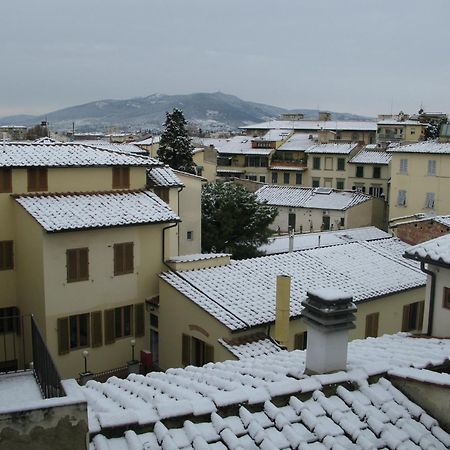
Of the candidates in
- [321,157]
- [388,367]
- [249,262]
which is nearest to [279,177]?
[321,157]

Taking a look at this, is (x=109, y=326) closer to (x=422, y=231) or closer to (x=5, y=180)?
(x=5, y=180)

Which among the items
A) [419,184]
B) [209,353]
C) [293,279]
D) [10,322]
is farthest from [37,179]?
[419,184]

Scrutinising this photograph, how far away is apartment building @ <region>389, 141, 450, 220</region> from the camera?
153ft

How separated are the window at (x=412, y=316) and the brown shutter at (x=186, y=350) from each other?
8277 mm

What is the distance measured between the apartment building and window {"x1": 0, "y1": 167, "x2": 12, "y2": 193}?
35.3 m

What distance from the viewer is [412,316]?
72.8ft

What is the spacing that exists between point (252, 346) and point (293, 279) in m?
4.34

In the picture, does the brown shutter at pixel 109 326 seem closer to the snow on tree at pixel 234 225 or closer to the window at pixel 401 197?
the snow on tree at pixel 234 225

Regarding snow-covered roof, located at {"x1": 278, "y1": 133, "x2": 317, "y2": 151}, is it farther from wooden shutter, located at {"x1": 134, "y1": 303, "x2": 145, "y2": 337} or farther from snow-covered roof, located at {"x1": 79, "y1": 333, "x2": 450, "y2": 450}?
snow-covered roof, located at {"x1": 79, "y1": 333, "x2": 450, "y2": 450}

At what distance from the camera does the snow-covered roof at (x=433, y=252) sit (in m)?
13.2

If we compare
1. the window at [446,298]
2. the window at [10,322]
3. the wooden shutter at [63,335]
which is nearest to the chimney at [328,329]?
the window at [446,298]

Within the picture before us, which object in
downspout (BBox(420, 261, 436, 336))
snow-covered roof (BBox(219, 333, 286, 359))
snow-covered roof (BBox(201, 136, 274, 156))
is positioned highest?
snow-covered roof (BBox(201, 136, 274, 156))

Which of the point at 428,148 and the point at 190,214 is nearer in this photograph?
the point at 190,214

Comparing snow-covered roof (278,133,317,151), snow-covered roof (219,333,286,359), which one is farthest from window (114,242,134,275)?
snow-covered roof (278,133,317,151)
